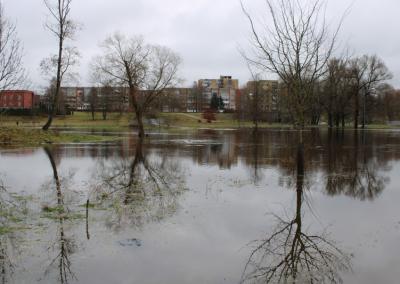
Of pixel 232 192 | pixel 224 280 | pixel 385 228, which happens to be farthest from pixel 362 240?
pixel 232 192

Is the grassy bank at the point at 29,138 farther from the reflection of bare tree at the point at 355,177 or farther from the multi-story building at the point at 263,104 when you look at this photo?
the multi-story building at the point at 263,104

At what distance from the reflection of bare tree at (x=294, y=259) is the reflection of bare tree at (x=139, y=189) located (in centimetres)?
283

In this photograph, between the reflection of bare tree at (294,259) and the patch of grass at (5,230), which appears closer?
the reflection of bare tree at (294,259)

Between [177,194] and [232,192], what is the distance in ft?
5.66

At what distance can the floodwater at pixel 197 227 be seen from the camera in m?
6.48

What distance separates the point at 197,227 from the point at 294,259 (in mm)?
2462

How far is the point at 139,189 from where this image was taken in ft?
42.0

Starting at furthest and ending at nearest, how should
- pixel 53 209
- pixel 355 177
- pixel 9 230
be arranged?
pixel 355 177, pixel 53 209, pixel 9 230

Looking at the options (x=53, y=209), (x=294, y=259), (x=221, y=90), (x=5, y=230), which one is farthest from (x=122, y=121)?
(x=221, y=90)

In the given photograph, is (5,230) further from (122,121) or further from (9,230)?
(122,121)

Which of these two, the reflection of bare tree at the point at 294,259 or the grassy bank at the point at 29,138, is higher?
the grassy bank at the point at 29,138

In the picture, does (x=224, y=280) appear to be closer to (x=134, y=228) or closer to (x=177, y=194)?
(x=134, y=228)

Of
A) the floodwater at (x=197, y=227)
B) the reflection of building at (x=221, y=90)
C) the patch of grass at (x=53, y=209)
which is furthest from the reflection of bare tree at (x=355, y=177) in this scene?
the reflection of building at (x=221, y=90)

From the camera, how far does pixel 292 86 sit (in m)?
16.7
